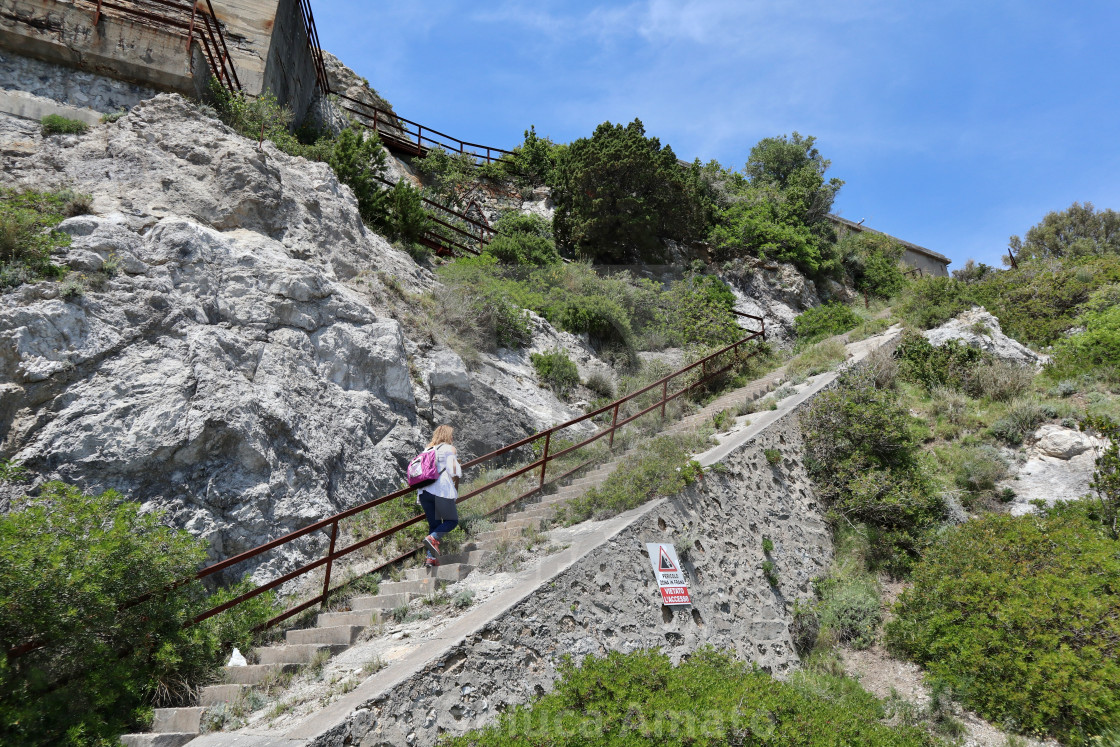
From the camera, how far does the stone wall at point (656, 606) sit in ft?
15.8

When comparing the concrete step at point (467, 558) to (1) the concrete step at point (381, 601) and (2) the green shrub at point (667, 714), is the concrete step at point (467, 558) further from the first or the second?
(2) the green shrub at point (667, 714)

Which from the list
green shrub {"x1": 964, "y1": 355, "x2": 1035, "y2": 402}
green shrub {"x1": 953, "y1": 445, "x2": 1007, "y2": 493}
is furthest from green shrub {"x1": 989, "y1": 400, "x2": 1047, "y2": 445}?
green shrub {"x1": 964, "y1": 355, "x2": 1035, "y2": 402}

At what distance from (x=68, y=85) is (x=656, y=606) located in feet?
40.8

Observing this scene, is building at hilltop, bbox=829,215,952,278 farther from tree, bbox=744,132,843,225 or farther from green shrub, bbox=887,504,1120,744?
green shrub, bbox=887,504,1120,744

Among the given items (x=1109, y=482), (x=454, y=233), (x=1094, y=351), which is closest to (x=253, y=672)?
(x=1109, y=482)

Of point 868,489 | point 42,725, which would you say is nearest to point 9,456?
point 42,725

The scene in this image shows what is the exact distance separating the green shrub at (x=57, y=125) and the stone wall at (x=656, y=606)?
10408 mm

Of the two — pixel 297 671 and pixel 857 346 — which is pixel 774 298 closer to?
pixel 857 346

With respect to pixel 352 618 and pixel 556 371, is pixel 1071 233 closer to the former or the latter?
pixel 556 371

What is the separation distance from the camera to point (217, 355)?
26.9ft

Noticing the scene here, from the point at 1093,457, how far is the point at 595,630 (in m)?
8.56

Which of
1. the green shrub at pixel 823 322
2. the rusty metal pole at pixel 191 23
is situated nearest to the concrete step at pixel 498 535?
the rusty metal pole at pixel 191 23

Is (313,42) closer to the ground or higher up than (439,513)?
higher up

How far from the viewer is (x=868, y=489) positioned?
9.76 meters
